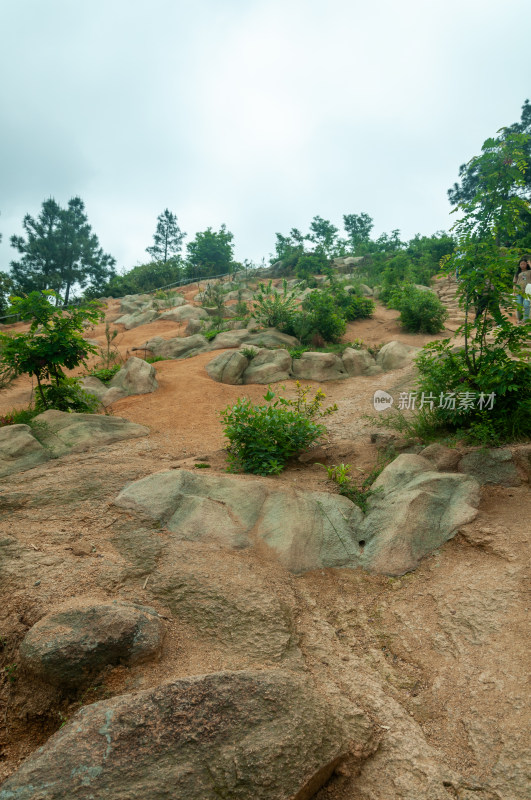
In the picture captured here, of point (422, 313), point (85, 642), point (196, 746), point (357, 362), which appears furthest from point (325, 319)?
point (196, 746)

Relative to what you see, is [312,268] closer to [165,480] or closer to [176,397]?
[176,397]

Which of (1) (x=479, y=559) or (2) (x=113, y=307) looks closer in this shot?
(1) (x=479, y=559)

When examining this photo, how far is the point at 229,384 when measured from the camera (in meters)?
9.47

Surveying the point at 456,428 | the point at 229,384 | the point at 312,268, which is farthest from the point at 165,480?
the point at 312,268

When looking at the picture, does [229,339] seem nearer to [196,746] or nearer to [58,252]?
[196,746]

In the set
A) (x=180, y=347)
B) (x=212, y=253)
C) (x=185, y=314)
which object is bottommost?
(x=180, y=347)

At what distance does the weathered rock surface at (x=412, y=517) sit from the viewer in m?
3.52

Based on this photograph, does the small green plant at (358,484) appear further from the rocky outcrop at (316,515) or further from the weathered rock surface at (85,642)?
the weathered rock surface at (85,642)

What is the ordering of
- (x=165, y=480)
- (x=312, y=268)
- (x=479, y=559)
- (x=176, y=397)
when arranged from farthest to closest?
(x=312, y=268)
(x=176, y=397)
(x=165, y=480)
(x=479, y=559)

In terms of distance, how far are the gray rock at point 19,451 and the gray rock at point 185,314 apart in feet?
36.3

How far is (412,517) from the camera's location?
12.0 feet

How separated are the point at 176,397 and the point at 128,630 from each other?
6.12 m

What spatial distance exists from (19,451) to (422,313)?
31.6ft

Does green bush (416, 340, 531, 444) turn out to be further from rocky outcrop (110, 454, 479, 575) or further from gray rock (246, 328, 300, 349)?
gray rock (246, 328, 300, 349)
